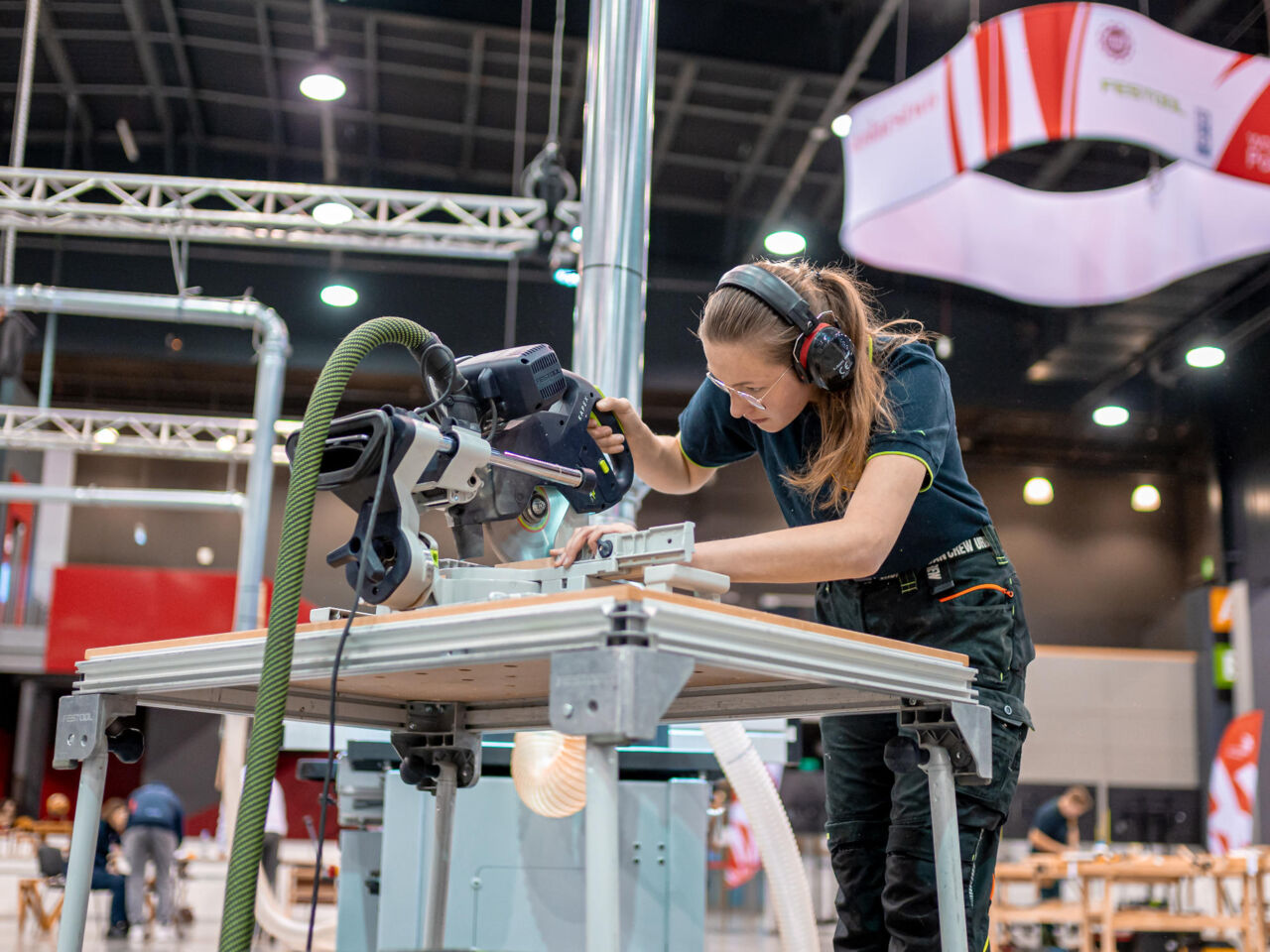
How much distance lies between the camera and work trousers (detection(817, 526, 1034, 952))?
148cm

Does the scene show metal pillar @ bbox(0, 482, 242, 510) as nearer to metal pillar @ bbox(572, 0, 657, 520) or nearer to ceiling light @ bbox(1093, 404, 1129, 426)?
metal pillar @ bbox(572, 0, 657, 520)

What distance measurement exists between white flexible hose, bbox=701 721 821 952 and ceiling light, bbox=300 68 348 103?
6.84 m

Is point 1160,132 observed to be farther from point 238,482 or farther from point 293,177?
point 238,482

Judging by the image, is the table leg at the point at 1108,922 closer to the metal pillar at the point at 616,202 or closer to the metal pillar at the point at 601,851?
the metal pillar at the point at 616,202

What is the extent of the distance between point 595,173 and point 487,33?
4880mm

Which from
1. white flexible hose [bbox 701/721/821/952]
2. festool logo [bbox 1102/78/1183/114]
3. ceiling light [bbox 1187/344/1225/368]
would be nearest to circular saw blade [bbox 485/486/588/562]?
white flexible hose [bbox 701/721/821/952]

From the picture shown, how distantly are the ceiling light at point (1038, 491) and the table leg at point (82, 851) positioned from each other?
1115 centimetres

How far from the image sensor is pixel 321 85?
8148 mm

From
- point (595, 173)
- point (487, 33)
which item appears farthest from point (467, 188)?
point (595, 173)

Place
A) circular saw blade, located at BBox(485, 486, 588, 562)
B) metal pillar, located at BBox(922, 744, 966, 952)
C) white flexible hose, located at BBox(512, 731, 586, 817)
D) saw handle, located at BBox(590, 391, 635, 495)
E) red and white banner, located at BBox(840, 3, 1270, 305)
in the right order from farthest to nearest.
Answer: red and white banner, located at BBox(840, 3, 1270, 305) < white flexible hose, located at BBox(512, 731, 586, 817) < saw handle, located at BBox(590, 391, 635, 495) < circular saw blade, located at BBox(485, 486, 588, 562) < metal pillar, located at BBox(922, 744, 966, 952)

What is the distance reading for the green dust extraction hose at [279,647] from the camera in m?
1.10

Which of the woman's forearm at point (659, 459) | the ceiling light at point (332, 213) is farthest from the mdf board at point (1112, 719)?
the woman's forearm at point (659, 459)

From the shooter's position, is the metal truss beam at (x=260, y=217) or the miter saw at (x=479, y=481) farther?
the metal truss beam at (x=260, y=217)

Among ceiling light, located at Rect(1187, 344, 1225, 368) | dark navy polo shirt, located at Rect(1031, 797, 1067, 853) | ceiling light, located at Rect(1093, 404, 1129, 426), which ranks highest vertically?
ceiling light, located at Rect(1187, 344, 1225, 368)
